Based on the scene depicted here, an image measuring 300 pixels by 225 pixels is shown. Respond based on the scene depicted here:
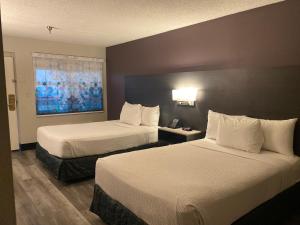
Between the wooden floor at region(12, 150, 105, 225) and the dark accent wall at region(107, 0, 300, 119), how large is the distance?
100 inches

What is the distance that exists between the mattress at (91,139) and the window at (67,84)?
4.40 feet

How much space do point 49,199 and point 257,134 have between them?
8.62 feet

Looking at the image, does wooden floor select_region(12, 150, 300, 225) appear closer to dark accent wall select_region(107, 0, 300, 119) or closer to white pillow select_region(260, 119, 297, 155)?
white pillow select_region(260, 119, 297, 155)

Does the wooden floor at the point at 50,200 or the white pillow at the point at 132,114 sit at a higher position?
the white pillow at the point at 132,114

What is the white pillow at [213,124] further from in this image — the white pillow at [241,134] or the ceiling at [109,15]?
the ceiling at [109,15]

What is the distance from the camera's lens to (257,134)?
8.68ft

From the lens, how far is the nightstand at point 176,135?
11.7 ft

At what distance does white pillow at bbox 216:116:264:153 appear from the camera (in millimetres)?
2633

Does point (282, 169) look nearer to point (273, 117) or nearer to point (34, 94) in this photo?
point (273, 117)

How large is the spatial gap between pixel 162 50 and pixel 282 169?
2944 millimetres

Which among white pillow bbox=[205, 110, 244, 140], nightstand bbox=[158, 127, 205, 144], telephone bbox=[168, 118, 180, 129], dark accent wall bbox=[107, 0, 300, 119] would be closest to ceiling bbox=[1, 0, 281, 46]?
dark accent wall bbox=[107, 0, 300, 119]

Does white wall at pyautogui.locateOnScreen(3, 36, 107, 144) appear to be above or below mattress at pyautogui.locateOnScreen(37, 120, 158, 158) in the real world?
above

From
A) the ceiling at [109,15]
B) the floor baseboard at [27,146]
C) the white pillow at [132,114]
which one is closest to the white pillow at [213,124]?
the ceiling at [109,15]

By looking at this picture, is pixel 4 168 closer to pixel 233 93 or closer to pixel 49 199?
pixel 49 199
